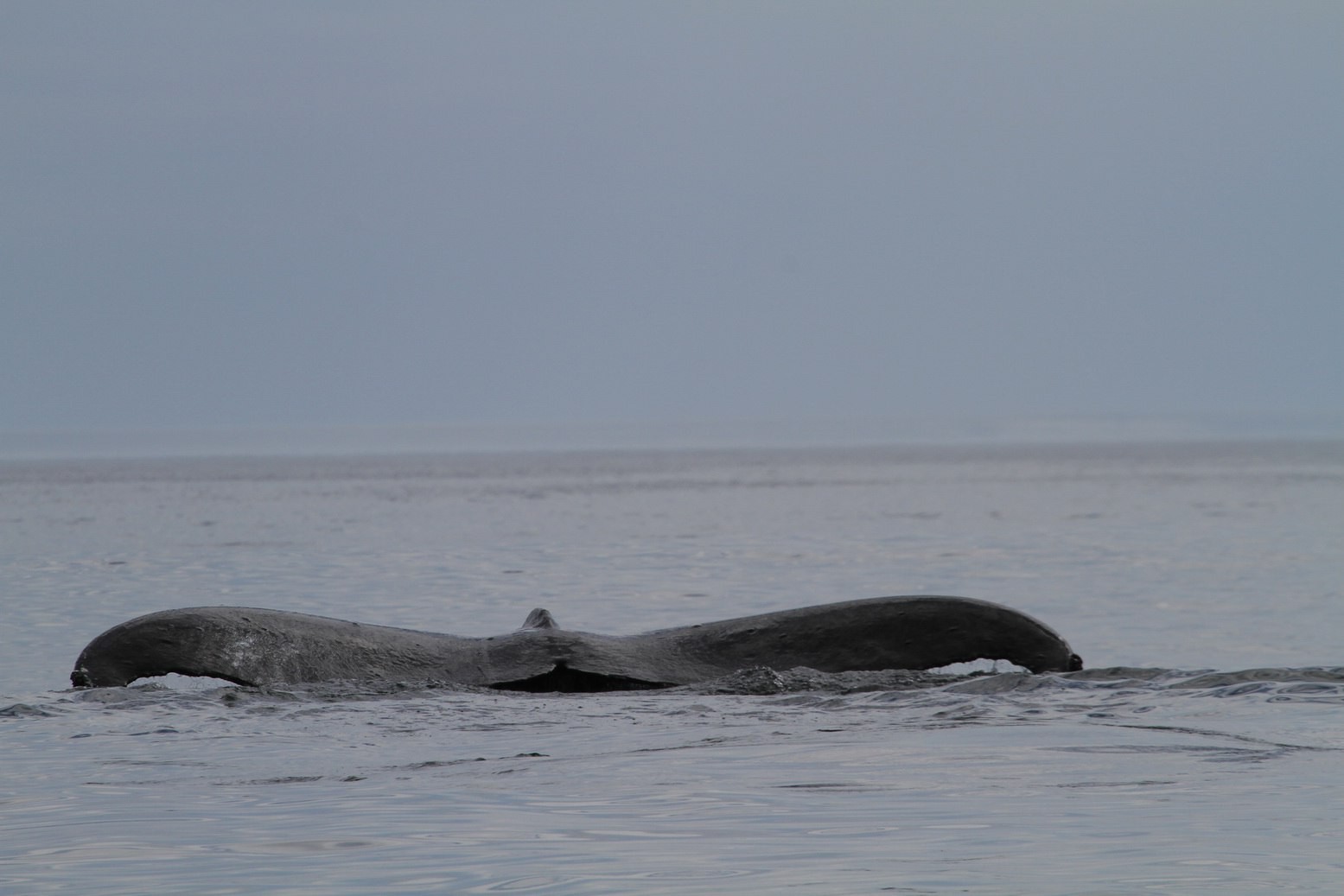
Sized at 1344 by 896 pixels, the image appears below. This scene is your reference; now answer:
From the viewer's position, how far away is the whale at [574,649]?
8.32m

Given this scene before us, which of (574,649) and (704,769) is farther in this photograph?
(574,649)

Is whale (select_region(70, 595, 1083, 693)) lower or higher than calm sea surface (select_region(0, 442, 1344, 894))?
higher

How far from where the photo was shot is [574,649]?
339 inches

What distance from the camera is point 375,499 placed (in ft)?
158

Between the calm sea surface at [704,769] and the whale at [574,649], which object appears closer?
the calm sea surface at [704,769]

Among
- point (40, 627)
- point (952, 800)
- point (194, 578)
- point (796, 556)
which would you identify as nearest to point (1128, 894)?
point (952, 800)

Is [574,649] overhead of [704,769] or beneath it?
overhead

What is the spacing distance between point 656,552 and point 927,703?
15882 millimetres

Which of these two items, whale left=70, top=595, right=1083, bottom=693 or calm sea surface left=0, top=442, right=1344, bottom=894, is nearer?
calm sea surface left=0, top=442, right=1344, bottom=894

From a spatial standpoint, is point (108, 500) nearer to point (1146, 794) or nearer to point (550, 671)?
point (550, 671)

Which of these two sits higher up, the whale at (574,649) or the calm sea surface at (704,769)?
the whale at (574,649)

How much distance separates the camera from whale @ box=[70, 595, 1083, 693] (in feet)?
27.3

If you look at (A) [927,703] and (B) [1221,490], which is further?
(B) [1221,490]

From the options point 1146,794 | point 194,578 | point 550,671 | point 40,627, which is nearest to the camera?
point 1146,794
